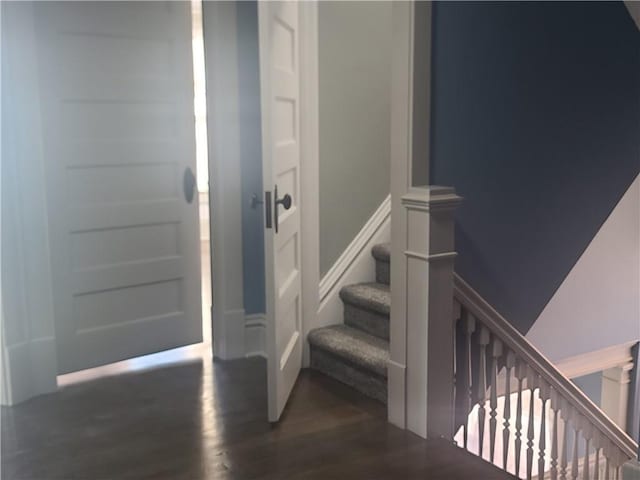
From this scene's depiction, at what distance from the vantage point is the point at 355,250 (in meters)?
3.66

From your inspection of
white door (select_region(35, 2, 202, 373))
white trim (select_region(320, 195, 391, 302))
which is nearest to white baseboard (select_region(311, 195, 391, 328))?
white trim (select_region(320, 195, 391, 302))

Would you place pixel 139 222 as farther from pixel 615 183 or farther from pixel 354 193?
pixel 615 183

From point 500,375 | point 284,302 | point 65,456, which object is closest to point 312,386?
point 284,302

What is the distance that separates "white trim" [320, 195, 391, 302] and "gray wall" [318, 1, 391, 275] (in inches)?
1.0

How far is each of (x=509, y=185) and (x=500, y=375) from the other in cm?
88

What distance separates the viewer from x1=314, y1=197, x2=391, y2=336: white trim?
11.8 ft

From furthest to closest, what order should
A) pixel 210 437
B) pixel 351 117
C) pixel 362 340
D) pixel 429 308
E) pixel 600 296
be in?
pixel 351 117
pixel 600 296
pixel 362 340
pixel 210 437
pixel 429 308

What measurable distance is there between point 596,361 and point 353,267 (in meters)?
1.36

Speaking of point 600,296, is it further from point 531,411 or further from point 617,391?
point 617,391

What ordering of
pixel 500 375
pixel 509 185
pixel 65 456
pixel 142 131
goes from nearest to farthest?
pixel 65 456 < pixel 509 185 < pixel 500 375 < pixel 142 131

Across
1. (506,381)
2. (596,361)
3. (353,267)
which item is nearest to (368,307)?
(353,267)

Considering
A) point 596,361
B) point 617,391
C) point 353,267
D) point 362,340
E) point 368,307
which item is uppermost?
point 353,267

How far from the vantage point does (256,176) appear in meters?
3.71

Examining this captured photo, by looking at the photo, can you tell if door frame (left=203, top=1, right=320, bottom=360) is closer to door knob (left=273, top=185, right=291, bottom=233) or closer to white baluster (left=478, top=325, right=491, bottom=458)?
door knob (left=273, top=185, right=291, bottom=233)
